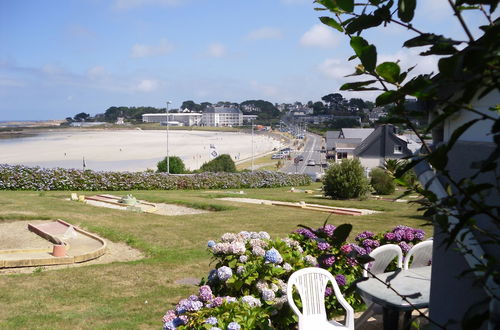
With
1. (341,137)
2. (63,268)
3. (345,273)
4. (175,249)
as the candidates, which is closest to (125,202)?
(175,249)

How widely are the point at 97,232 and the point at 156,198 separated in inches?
307

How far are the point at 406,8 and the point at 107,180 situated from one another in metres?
25.5

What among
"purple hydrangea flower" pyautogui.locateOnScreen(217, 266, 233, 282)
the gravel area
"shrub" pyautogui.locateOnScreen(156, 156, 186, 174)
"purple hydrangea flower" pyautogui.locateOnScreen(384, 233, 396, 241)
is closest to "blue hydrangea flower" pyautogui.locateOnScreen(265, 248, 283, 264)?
"purple hydrangea flower" pyautogui.locateOnScreen(217, 266, 233, 282)

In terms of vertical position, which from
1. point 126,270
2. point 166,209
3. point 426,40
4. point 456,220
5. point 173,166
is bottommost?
point 173,166

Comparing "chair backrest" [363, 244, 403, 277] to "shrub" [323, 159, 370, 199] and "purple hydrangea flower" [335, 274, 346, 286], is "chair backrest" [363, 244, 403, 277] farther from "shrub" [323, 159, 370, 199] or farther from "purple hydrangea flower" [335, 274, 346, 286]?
"shrub" [323, 159, 370, 199]

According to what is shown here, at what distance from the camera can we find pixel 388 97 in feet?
3.42

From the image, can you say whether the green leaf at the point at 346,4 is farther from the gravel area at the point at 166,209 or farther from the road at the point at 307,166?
the road at the point at 307,166

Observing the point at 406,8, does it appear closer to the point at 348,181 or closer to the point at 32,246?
the point at 32,246

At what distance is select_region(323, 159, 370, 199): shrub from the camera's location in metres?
22.3

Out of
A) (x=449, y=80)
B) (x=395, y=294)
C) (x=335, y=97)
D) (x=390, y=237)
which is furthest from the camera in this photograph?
(x=390, y=237)

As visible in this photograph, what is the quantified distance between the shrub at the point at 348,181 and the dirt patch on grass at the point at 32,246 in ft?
43.7

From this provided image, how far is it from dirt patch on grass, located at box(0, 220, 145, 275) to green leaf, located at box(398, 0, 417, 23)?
904 cm

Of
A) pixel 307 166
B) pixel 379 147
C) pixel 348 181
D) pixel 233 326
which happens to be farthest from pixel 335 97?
pixel 307 166

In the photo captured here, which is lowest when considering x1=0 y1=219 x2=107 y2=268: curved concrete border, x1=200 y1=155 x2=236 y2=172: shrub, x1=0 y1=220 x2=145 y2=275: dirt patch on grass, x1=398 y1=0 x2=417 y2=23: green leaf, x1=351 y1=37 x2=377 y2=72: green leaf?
x1=200 y1=155 x2=236 y2=172: shrub
